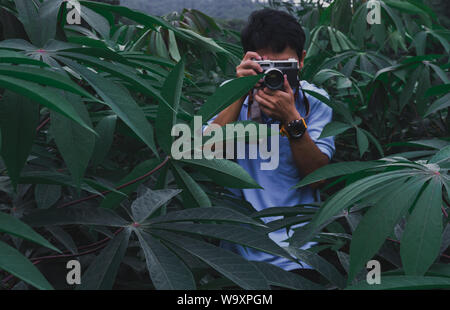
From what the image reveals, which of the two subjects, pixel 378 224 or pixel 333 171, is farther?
pixel 333 171

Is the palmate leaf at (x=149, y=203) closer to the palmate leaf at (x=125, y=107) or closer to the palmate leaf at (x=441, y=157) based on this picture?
the palmate leaf at (x=125, y=107)

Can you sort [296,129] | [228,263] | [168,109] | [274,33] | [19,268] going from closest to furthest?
1. [19,268]
2. [228,263]
3. [168,109]
4. [296,129]
5. [274,33]

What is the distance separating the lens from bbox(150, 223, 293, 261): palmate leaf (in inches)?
14.6

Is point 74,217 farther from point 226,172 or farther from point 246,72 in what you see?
point 246,72

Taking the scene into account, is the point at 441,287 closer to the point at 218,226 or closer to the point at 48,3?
the point at 218,226

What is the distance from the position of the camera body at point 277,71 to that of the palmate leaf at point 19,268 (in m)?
0.60

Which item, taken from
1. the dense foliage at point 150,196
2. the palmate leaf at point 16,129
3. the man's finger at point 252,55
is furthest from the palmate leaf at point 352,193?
the man's finger at point 252,55

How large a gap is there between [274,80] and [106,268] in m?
0.54

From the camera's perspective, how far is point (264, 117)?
0.90 meters

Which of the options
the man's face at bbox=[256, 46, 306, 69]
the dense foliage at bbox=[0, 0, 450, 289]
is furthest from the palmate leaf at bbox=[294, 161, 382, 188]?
the man's face at bbox=[256, 46, 306, 69]

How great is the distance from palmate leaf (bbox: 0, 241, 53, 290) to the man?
49cm

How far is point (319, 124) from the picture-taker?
87 cm

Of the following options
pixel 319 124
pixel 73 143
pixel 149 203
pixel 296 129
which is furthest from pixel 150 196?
pixel 319 124
